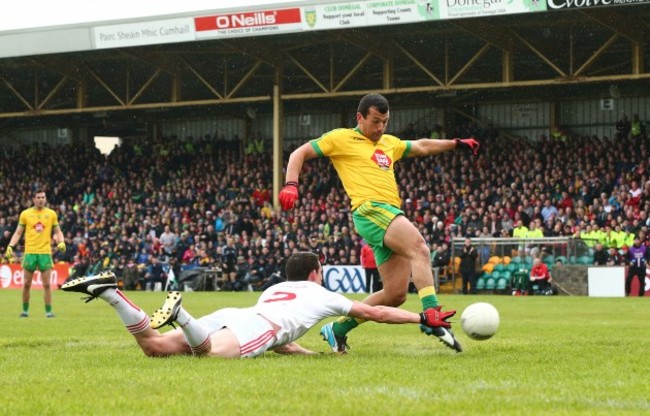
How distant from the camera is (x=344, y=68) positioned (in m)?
40.3

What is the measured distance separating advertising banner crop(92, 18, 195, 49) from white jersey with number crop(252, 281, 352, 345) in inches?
1027

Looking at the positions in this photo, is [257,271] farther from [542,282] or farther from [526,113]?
[526,113]

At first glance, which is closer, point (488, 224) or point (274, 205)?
point (488, 224)

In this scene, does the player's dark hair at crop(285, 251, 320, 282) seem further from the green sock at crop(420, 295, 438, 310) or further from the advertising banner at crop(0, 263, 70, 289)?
the advertising banner at crop(0, 263, 70, 289)

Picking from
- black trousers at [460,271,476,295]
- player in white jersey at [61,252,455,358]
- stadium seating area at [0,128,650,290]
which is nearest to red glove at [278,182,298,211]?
player in white jersey at [61,252,455,358]

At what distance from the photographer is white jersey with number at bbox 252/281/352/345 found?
8.44m

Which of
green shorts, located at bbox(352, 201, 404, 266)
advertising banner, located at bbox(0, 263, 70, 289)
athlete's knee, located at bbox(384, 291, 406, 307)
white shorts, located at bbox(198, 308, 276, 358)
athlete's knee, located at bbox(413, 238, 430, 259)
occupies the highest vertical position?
green shorts, located at bbox(352, 201, 404, 266)

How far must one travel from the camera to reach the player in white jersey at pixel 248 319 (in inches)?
323

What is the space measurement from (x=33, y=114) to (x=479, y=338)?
3508 centimetres

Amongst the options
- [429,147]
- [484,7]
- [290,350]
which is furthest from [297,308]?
[484,7]

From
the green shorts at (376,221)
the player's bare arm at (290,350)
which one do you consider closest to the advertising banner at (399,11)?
the green shorts at (376,221)

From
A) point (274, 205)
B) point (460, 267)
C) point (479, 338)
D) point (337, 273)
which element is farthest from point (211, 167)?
point (479, 338)

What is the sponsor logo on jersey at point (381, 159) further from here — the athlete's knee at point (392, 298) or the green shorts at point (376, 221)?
the athlete's knee at point (392, 298)

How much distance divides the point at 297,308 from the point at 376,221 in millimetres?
1196
